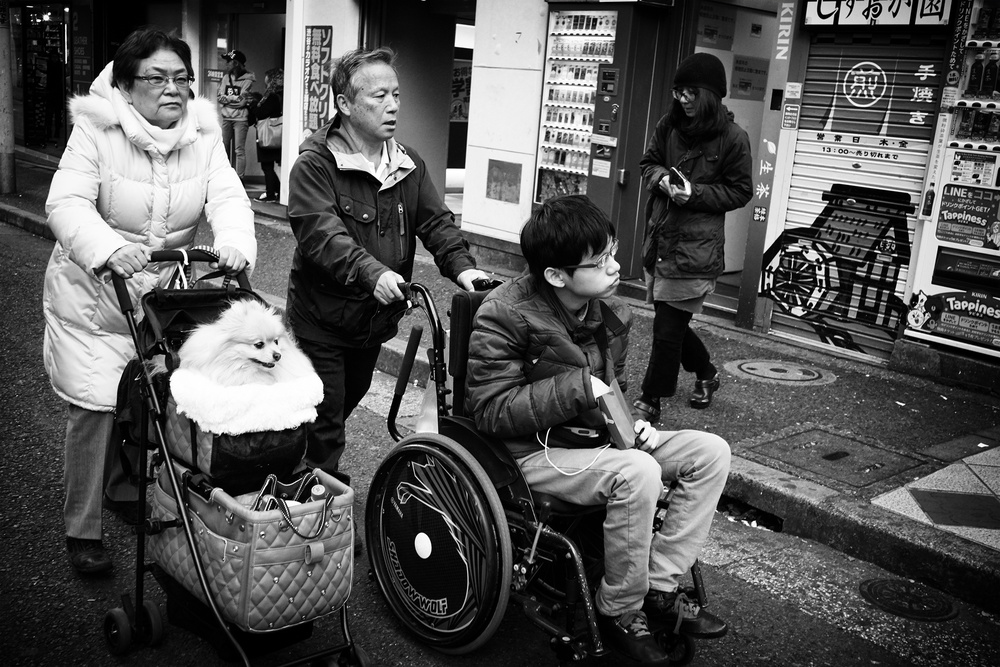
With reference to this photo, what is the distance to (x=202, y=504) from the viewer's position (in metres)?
3.10

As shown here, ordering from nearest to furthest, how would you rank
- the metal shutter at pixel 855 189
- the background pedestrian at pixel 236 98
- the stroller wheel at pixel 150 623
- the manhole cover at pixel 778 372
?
the stroller wheel at pixel 150 623, the manhole cover at pixel 778 372, the metal shutter at pixel 855 189, the background pedestrian at pixel 236 98

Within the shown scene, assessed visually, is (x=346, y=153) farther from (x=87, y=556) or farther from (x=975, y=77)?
(x=975, y=77)

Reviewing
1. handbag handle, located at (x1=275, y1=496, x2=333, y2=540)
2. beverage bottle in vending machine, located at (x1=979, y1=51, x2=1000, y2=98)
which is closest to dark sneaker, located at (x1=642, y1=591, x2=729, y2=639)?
handbag handle, located at (x1=275, y1=496, x2=333, y2=540)

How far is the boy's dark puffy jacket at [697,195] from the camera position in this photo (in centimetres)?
575

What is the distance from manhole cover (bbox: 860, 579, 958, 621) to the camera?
4.04 metres

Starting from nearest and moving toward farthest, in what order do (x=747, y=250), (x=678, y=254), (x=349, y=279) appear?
(x=349, y=279) < (x=678, y=254) < (x=747, y=250)

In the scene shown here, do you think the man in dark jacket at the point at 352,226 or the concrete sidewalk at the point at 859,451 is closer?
the man in dark jacket at the point at 352,226

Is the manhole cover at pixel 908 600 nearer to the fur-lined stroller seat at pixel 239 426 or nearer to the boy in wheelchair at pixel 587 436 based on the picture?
the boy in wheelchair at pixel 587 436

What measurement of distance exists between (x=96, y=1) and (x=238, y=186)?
56.9 ft

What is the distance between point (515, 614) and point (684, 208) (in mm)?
2935

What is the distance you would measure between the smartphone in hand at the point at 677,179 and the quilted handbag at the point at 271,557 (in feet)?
10.8

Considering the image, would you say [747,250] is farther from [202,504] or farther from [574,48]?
[202,504]

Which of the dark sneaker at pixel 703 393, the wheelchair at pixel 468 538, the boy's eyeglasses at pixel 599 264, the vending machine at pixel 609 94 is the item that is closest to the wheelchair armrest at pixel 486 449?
the wheelchair at pixel 468 538

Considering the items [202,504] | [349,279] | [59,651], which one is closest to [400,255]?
[349,279]
